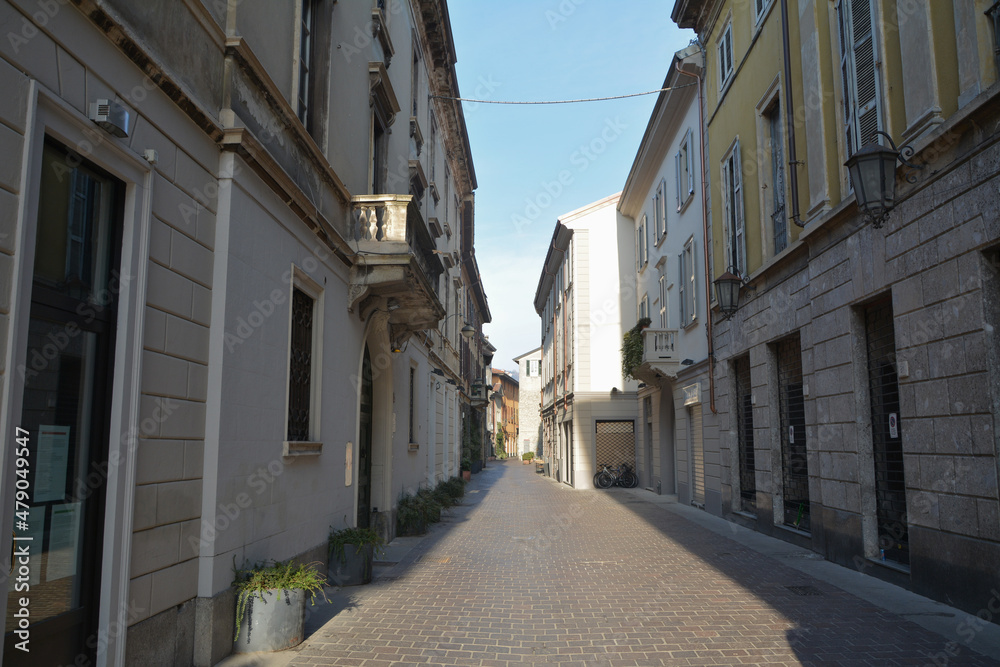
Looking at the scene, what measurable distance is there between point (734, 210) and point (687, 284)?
13.0ft

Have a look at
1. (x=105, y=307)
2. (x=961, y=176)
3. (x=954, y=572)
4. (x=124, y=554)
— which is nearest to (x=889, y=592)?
(x=954, y=572)

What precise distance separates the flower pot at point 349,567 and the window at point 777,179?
8.20 meters

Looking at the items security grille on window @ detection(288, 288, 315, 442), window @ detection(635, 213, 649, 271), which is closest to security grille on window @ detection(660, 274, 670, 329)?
window @ detection(635, 213, 649, 271)

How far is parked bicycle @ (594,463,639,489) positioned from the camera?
25.3m

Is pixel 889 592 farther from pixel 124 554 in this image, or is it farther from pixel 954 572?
pixel 124 554

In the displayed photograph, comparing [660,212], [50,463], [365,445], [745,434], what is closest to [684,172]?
[660,212]

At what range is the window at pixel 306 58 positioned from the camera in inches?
312

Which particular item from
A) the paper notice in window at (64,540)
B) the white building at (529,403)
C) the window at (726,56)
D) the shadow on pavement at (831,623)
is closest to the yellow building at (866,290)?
the window at (726,56)

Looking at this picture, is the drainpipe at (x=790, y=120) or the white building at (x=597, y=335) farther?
the white building at (x=597, y=335)

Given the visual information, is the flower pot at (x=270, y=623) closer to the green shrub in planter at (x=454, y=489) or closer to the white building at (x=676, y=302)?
the white building at (x=676, y=302)

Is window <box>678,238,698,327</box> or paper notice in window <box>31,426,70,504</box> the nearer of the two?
paper notice in window <box>31,426,70,504</box>

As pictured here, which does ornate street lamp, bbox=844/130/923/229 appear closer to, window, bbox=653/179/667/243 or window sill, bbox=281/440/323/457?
window sill, bbox=281/440/323/457

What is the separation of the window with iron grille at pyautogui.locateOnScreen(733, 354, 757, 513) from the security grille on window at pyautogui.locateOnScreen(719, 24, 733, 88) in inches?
238

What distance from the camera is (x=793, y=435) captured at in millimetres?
11617
